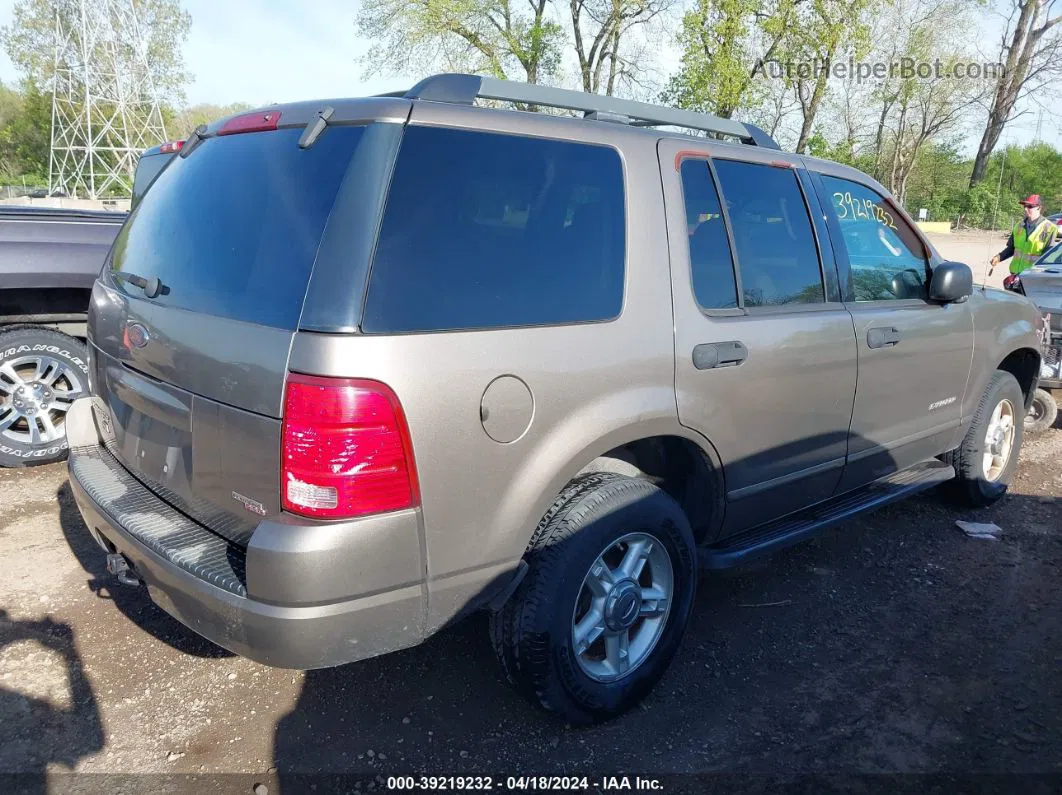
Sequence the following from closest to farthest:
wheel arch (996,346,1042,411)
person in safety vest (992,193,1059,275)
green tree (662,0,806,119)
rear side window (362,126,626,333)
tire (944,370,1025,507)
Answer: rear side window (362,126,626,333), tire (944,370,1025,507), wheel arch (996,346,1042,411), person in safety vest (992,193,1059,275), green tree (662,0,806,119)

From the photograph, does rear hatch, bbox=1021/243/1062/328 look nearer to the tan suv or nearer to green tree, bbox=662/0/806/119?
the tan suv

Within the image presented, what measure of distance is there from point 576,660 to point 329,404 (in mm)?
1224

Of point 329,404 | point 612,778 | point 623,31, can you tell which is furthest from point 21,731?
point 623,31

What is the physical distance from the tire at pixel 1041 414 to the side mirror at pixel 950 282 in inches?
131

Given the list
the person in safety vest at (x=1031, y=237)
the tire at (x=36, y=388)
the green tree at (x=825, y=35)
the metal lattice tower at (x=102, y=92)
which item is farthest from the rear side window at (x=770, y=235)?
the metal lattice tower at (x=102, y=92)

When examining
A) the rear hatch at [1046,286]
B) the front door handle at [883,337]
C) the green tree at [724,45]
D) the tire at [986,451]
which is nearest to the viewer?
the front door handle at [883,337]

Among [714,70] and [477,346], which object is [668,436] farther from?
[714,70]

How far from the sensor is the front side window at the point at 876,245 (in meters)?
3.59

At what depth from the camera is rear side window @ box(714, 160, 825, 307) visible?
306 centimetres

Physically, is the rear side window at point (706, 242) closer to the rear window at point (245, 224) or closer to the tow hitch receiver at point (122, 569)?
the rear window at point (245, 224)

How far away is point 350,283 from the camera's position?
2002mm

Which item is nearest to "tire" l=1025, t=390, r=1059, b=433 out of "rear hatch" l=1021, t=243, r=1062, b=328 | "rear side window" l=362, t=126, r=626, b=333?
"rear hatch" l=1021, t=243, r=1062, b=328

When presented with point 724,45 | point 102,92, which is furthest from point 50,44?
point 724,45

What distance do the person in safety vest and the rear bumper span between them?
888cm
